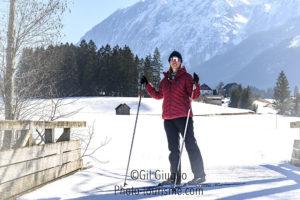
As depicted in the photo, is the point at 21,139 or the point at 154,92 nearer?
the point at 21,139

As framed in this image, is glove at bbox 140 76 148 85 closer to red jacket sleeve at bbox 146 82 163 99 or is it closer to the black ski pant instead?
red jacket sleeve at bbox 146 82 163 99

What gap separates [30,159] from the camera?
7.79 m

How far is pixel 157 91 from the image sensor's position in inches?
350

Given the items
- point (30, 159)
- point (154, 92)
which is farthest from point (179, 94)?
point (30, 159)

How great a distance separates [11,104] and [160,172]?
425cm

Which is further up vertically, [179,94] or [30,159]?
[179,94]

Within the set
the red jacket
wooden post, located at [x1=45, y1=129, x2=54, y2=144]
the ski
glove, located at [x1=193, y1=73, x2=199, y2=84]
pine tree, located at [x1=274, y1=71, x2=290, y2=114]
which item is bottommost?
the ski

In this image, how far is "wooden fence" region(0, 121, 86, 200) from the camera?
6871mm

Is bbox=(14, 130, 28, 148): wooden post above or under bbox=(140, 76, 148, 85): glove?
under

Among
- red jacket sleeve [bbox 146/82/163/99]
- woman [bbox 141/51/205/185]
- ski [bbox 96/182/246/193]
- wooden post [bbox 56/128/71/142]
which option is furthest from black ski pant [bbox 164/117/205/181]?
wooden post [bbox 56/128/71/142]

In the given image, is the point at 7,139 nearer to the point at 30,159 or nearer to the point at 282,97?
the point at 30,159

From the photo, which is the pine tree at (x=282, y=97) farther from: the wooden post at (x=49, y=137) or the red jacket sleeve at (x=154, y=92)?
the wooden post at (x=49, y=137)

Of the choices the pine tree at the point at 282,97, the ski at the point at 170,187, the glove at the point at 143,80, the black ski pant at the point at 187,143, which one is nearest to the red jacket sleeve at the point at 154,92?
the glove at the point at 143,80

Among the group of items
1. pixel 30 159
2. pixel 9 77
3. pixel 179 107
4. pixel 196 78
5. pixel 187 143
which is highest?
pixel 9 77
